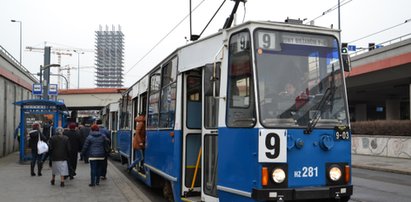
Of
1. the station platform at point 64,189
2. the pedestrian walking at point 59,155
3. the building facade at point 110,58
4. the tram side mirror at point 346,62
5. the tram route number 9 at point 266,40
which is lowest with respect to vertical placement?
the station platform at point 64,189

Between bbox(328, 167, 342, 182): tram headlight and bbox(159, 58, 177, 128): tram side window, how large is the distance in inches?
128

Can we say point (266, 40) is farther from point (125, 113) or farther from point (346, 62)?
point (125, 113)

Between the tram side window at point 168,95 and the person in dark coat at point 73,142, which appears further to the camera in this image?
the person in dark coat at point 73,142

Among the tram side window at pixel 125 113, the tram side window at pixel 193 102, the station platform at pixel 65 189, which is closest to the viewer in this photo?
the tram side window at pixel 193 102

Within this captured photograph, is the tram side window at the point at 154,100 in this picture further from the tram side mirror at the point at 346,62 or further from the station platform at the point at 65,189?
the tram side mirror at the point at 346,62

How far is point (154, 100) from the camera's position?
10555 mm

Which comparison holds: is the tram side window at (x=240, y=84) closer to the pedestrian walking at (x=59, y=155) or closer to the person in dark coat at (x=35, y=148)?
the pedestrian walking at (x=59, y=155)

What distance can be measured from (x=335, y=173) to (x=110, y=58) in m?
64.3

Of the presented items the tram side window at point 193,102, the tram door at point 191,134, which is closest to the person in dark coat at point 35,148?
the tram door at point 191,134

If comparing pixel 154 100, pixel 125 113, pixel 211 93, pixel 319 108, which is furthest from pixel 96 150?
pixel 319 108

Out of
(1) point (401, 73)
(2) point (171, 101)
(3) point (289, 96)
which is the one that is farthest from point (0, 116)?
(1) point (401, 73)

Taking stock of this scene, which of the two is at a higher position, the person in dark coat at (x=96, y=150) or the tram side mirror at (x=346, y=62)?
the tram side mirror at (x=346, y=62)

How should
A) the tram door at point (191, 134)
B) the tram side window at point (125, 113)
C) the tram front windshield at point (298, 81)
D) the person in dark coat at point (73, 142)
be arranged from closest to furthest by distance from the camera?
the tram front windshield at point (298, 81)
the tram door at point (191, 134)
the person in dark coat at point (73, 142)
the tram side window at point (125, 113)

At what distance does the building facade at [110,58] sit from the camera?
68.2 meters
